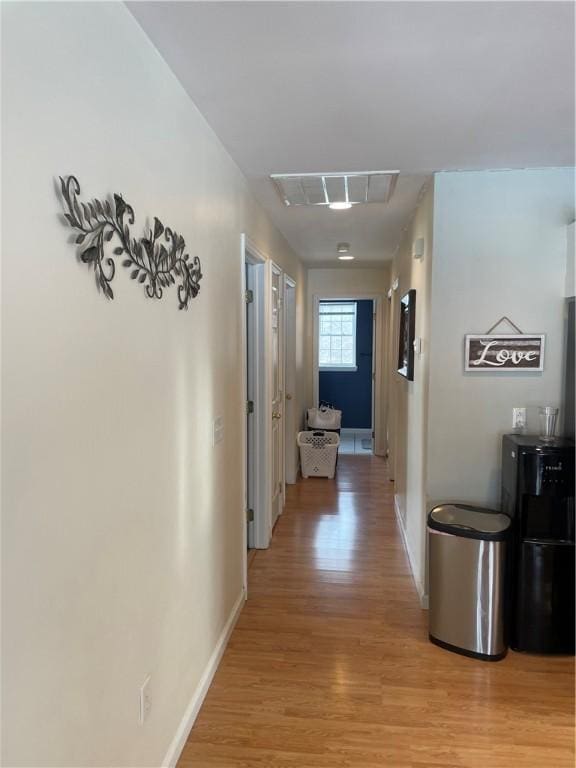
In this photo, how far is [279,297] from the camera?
4262mm

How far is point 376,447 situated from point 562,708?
4606 millimetres

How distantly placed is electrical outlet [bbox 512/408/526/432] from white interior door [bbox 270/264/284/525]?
179 centimetres

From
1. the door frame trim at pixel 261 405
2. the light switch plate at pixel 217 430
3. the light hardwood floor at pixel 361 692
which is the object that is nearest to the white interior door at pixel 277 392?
the door frame trim at pixel 261 405

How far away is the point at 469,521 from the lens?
255 centimetres

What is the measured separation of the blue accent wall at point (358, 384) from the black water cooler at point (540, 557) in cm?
558

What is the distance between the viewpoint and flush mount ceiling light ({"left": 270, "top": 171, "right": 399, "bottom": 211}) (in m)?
2.76

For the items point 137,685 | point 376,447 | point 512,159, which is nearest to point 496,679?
point 137,685

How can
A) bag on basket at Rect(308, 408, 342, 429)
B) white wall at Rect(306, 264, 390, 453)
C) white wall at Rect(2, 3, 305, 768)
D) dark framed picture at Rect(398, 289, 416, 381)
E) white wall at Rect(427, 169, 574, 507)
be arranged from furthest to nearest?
white wall at Rect(306, 264, 390, 453) → bag on basket at Rect(308, 408, 342, 429) → dark framed picture at Rect(398, 289, 416, 381) → white wall at Rect(427, 169, 574, 507) → white wall at Rect(2, 3, 305, 768)

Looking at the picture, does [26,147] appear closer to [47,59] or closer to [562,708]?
[47,59]

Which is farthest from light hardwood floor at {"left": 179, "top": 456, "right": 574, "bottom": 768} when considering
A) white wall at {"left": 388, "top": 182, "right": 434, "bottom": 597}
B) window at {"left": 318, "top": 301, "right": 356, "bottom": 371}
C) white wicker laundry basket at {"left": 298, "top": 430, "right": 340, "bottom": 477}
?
window at {"left": 318, "top": 301, "right": 356, "bottom": 371}

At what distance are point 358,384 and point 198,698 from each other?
6306mm

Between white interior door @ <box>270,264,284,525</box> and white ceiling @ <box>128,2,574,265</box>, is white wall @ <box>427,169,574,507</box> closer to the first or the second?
white ceiling @ <box>128,2,574,265</box>

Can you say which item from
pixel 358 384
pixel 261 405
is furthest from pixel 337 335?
pixel 261 405

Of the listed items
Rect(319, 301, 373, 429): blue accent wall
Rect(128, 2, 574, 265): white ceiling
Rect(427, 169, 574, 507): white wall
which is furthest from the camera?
Rect(319, 301, 373, 429): blue accent wall
